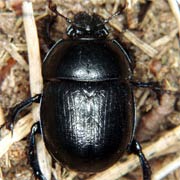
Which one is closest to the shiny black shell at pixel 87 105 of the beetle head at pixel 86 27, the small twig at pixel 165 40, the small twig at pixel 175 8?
the beetle head at pixel 86 27

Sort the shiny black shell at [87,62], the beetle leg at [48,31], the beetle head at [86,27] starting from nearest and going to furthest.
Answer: the shiny black shell at [87,62] → the beetle head at [86,27] → the beetle leg at [48,31]

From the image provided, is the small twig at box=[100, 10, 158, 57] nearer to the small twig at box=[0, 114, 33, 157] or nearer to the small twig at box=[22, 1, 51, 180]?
the small twig at box=[22, 1, 51, 180]

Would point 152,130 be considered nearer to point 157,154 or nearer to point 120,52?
point 157,154

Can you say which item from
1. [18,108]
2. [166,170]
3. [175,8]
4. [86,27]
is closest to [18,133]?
[18,108]

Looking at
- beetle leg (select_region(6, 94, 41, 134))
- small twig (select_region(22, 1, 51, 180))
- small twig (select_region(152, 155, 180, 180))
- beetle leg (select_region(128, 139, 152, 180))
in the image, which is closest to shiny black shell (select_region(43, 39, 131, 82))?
small twig (select_region(22, 1, 51, 180))

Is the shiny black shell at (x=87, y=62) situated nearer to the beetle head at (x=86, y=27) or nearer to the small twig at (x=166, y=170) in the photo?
the beetle head at (x=86, y=27)
